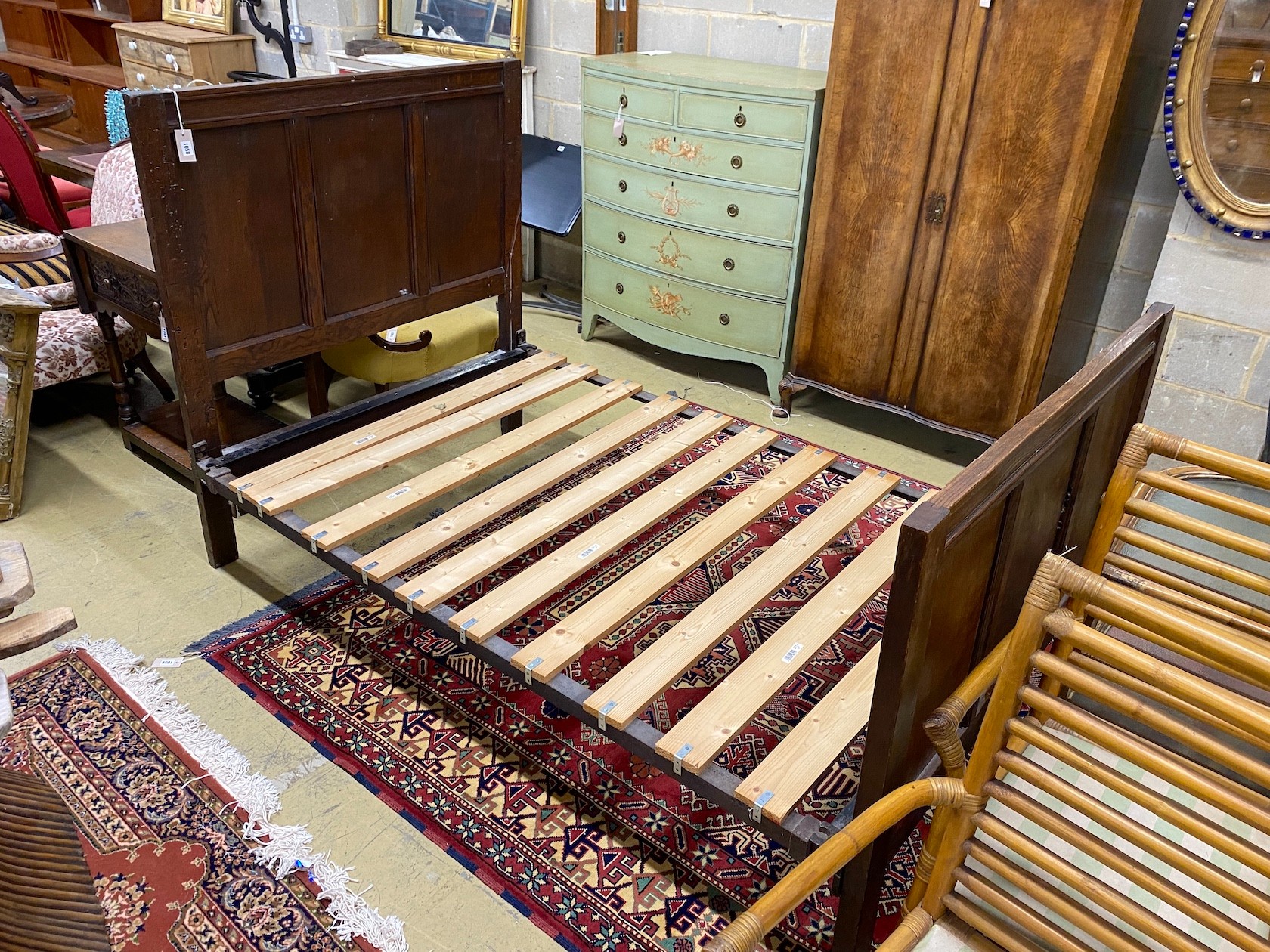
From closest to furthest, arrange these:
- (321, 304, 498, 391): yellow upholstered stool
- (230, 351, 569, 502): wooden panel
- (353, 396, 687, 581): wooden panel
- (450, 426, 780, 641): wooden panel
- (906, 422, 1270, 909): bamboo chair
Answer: (906, 422, 1270, 909): bamboo chair < (450, 426, 780, 641): wooden panel < (353, 396, 687, 581): wooden panel < (230, 351, 569, 502): wooden panel < (321, 304, 498, 391): yellow upholstered stool

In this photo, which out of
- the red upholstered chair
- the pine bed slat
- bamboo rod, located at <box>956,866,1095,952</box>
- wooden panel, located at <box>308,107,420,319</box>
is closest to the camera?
bamboo rod, located at <box>956,866,1095,952</box>

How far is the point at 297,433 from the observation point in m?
2.52

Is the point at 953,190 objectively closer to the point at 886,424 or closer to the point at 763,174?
the point at 763,174

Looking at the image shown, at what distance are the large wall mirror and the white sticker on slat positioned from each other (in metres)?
3.42

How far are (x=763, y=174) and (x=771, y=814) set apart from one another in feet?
7.75

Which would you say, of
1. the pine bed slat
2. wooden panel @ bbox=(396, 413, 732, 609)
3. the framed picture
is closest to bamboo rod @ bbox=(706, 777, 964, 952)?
the pine bed slat

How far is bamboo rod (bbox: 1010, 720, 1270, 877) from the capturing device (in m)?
0.97

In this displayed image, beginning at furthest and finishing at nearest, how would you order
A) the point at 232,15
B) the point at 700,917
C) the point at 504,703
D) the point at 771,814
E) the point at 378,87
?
the point at 232,15, the point at 378,87, the point at 504,703, the point at 700,917, the point at 771,814

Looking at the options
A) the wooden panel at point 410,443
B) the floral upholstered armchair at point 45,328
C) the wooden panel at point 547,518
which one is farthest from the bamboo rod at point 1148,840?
the floral upholstered armchair at point 45,328

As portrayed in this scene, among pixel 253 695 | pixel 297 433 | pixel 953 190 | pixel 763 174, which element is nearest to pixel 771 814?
pixel 253 695

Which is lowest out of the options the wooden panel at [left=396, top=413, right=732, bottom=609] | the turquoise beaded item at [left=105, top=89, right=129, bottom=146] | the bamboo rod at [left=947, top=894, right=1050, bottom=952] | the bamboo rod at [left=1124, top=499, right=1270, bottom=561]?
the wooden panel at [left=396, top=413, right=732, bottom=609]

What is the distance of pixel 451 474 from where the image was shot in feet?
7.82

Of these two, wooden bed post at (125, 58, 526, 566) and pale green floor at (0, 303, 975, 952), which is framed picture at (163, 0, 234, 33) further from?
wooden bed post at (125, 58, 526, 566)

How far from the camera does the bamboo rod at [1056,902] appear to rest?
3.42ft
